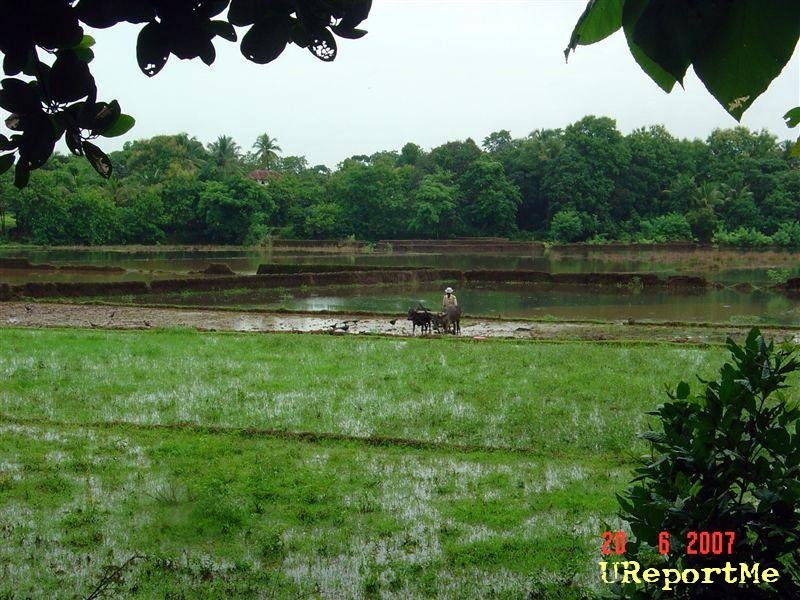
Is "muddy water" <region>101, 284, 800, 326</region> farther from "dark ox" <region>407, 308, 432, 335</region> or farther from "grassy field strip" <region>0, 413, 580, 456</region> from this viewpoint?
"grassy field strip" <region>0, 413, 580, 456</region>

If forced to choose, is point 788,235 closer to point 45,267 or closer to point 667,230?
point 667,230

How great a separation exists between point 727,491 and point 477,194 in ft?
185

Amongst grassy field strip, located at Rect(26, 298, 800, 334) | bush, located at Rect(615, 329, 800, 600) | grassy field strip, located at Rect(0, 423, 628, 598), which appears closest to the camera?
bush, located at Rect(615, 329, 800, 600)

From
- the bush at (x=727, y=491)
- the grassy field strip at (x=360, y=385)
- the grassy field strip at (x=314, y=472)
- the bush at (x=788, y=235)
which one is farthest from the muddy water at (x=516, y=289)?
the bush at (x=727, y=491)

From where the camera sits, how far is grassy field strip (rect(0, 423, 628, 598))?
4133 mm

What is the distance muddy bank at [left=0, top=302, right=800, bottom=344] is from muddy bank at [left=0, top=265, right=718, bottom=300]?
118 inches

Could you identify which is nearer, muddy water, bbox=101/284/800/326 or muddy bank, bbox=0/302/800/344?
muddy bank, bbox=0/302/800/344

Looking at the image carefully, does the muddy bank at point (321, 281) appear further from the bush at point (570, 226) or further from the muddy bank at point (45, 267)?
the bush at point (570, 226)

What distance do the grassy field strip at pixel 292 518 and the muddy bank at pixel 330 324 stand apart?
367 inches

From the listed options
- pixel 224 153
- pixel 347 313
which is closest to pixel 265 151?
pixel 224 153

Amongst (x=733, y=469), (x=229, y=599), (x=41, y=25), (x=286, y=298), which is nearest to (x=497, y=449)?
(x=229, y=599)

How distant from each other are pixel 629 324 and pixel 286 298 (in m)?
11.5

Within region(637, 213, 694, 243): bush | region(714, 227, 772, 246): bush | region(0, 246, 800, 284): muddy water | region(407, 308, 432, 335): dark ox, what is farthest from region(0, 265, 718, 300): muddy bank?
region(637, 213, 694, 243): bush

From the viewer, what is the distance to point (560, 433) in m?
7.66
